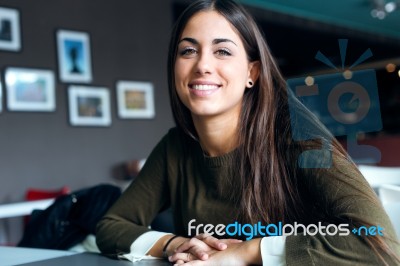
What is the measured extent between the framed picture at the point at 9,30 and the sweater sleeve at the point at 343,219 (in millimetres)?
3605

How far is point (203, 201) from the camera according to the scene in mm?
1249

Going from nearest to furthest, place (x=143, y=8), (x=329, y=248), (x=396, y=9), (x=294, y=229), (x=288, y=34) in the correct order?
(x=329, y=248), (x=294, y=229), (x=143, y=8), (x=396, y=9), (x=288, y=34)

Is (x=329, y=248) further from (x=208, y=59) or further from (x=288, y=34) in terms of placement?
(x=288, y=34)

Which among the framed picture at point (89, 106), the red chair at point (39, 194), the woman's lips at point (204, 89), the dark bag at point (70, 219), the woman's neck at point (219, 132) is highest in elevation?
the framed picture at point (89, 106)

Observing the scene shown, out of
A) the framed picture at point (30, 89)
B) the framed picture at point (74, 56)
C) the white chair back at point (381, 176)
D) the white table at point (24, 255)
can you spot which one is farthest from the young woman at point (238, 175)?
the framed picture at point (74, 56)

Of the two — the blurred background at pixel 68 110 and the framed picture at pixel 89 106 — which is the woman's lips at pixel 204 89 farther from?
the framed picture at pixel 89 106

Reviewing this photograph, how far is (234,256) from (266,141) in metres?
0.29

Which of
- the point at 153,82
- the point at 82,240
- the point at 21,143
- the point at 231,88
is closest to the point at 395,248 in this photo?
the point at 231,88

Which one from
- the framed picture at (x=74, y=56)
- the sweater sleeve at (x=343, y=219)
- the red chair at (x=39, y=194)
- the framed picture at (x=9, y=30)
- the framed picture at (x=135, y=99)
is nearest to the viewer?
the sweater sleeve at (x=343, y=219)

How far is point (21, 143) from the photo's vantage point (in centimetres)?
407

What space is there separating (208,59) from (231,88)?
0.09 meters

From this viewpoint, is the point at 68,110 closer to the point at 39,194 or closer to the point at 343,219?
the point at 39,194

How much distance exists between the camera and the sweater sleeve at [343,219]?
885mm

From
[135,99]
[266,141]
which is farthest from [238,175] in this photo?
[135,99]
